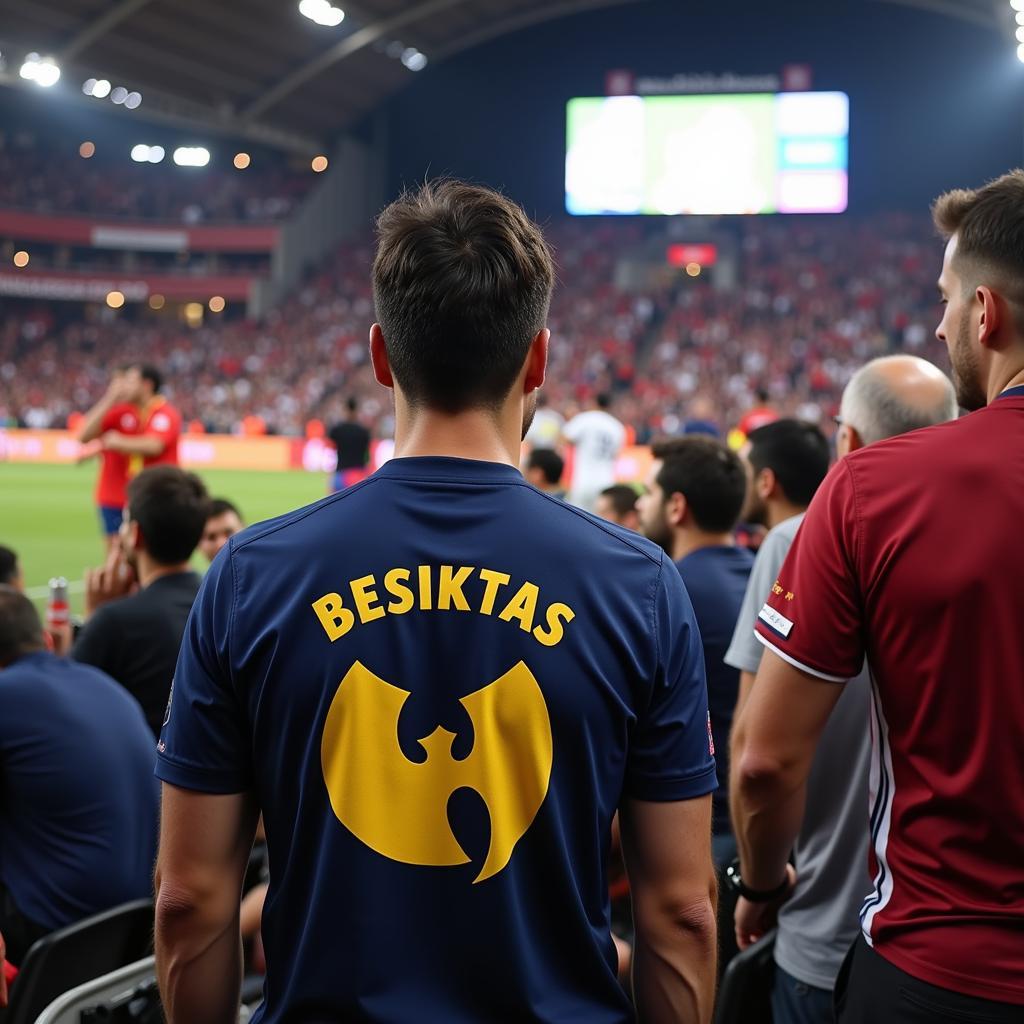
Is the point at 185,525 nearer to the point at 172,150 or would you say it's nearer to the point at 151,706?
the point at 151,706

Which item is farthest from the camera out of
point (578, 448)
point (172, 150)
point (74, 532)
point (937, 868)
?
point (172, 150)

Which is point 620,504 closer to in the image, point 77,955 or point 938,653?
point 77,955

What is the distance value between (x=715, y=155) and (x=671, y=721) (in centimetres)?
3350

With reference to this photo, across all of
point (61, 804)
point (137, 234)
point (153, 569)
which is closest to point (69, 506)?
point (153, 569)

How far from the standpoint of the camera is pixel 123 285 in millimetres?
45812

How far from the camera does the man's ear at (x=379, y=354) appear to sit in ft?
5.97

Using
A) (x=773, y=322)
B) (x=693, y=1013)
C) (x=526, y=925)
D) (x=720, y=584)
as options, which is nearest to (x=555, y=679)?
(x=526, y=925)

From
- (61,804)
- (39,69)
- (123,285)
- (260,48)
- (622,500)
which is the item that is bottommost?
(61,804)

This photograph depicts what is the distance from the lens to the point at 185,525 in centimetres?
484

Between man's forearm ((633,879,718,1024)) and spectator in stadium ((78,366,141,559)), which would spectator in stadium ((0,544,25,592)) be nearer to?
spectator in stadium ((78,366,141,559))

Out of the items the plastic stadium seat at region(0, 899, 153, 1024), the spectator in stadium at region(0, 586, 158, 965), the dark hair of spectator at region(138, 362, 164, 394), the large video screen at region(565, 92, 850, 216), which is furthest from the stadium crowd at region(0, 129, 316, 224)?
the plastic stadium seat at region(0, 899, 153, 1024)

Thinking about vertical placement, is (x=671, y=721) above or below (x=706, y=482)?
below

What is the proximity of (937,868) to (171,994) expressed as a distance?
46.7 inches

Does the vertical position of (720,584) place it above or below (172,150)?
below
